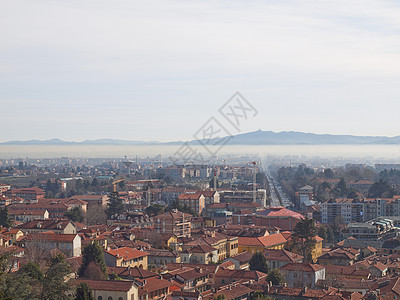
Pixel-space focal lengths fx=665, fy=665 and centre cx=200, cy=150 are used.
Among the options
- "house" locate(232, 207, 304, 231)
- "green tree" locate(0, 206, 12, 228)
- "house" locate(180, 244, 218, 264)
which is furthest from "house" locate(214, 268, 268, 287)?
"house" locate(232, 207, 304, 231)

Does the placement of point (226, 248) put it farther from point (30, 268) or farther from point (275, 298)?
point (30, 268)

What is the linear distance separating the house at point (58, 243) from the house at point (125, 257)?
2040 millimetres

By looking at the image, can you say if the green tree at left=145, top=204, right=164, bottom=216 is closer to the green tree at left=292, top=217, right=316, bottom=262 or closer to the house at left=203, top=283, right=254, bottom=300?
the green tree at left=292, top=217, right=316, bottom=262

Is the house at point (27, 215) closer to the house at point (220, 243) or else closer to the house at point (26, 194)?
the house at point (220, 243)

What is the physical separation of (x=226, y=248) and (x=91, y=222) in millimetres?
12160

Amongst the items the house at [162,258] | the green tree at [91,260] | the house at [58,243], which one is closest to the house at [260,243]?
the house at [162,258]

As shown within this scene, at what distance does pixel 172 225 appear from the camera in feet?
107

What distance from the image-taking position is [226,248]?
28.7m

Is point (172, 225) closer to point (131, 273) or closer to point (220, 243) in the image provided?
point (220, 243)

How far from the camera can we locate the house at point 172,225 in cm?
3244

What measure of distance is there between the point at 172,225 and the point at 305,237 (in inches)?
281

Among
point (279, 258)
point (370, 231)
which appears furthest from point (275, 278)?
point (370, 231)

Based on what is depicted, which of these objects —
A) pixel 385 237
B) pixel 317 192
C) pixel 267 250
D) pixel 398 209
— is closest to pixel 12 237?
pixel 267 250

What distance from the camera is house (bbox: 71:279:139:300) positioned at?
1761 cm
